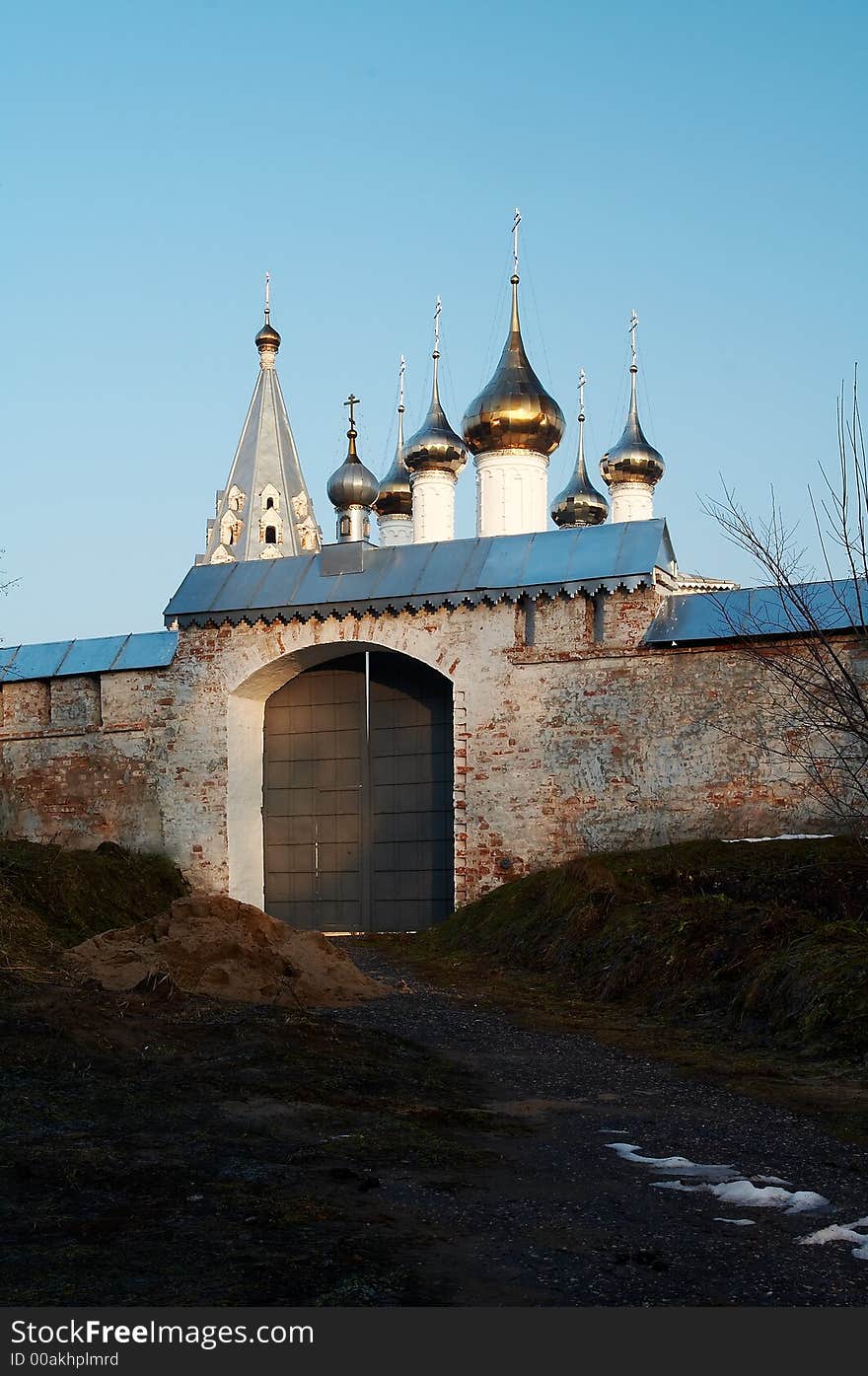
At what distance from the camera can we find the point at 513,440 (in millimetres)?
20203

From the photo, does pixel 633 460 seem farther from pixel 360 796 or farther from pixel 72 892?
pixel 72 892

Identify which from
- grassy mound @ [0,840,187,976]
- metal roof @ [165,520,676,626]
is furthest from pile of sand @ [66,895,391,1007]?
metal roof @ [165,520,676,626]

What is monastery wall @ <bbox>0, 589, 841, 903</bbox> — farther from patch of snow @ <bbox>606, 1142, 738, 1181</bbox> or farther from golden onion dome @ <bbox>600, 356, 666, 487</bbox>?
golden onion dome @ <bbox>600, 356, 666, 487</bbox>

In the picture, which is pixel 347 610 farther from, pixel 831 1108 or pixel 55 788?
pixel 831 1108

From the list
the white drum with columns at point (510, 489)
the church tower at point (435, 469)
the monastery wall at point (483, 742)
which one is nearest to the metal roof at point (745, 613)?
the monastery wall at point (483, 742)

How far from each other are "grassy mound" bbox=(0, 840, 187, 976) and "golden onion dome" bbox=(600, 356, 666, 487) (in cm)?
1519

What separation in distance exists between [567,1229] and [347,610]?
1094cm

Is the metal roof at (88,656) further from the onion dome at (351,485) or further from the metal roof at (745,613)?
the onion dome at (351,485)

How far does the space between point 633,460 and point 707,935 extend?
1868 cm

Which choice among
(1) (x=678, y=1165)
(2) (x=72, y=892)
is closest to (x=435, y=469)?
(2) (x=72, y=892)

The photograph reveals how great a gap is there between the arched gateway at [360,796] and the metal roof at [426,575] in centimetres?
93

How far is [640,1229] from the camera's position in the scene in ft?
13.4

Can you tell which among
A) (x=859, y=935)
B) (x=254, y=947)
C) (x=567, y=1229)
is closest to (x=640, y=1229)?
(x=567, y=1229)

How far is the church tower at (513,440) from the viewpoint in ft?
65.3
